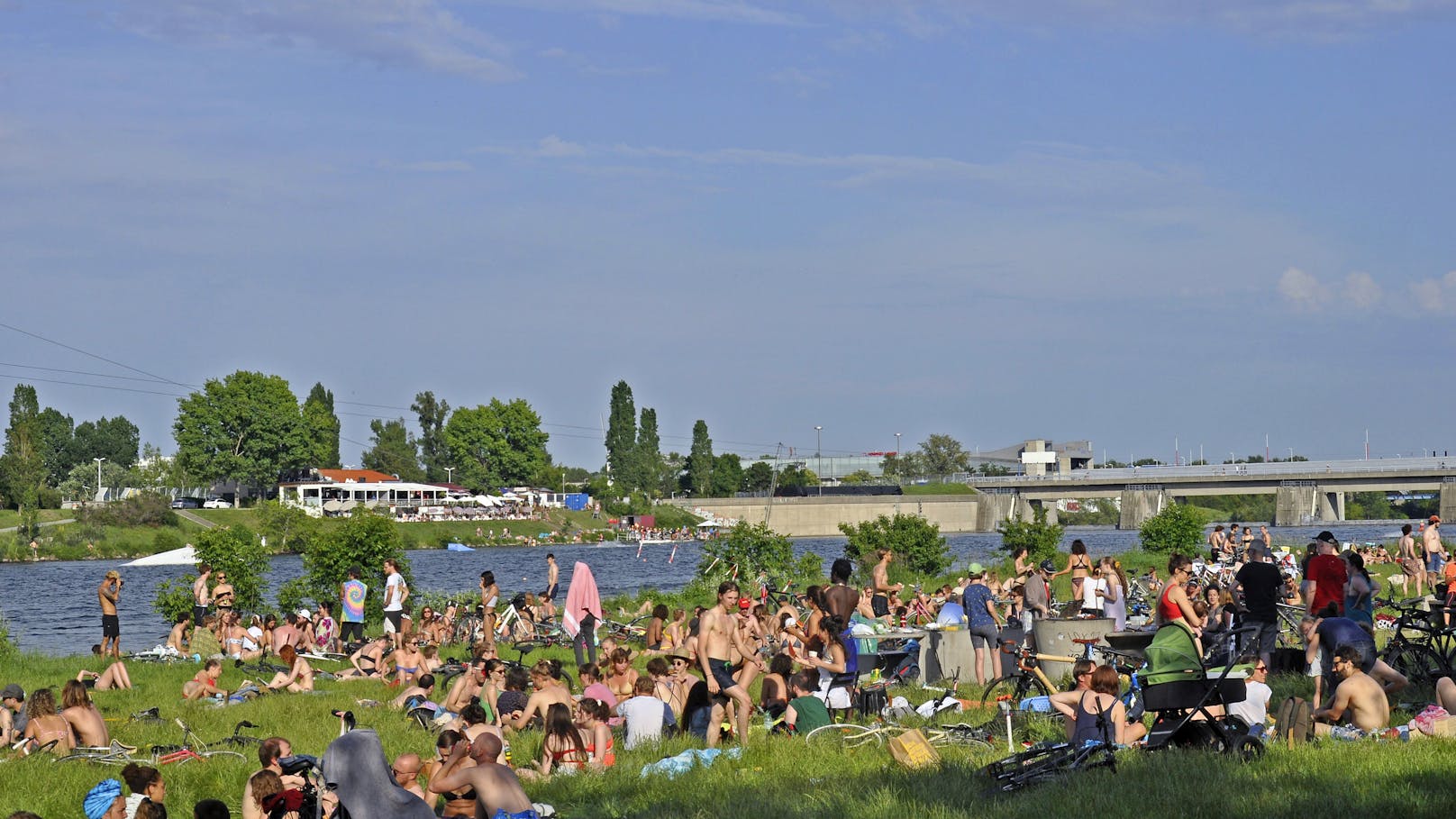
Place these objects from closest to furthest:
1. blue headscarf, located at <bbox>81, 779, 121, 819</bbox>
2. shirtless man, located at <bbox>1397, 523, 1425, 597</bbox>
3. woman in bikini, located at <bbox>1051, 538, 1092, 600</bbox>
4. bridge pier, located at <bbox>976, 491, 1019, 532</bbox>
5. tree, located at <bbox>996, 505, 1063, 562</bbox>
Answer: blue headscarf, located at <bbox>81, 779, 121, 819</bbox> → woman in bikini, located at <bbox>1051, 538, 1092, 600</bbox> → shirtless man, located at <bbox>1397, 523, 1425, 597</bbox> → tree, located at <bbox>996, 505, 1063, 562</bbox> → bridge pier, located at <bbox>976, 491, 1019, 532</bbox>

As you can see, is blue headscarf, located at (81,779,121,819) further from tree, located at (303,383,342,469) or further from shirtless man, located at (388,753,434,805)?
tree, located at (303,383,342,469)

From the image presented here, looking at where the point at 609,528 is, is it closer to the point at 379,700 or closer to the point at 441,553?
the point at 441,553

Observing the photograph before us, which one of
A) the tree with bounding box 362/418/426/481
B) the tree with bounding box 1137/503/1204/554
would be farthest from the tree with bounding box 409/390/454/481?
the tree with bounding box 1137/503/1204/554

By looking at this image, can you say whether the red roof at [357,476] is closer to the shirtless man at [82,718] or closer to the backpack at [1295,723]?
the shirtless man at [82,718]

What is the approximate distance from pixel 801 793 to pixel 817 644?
14.1 ft

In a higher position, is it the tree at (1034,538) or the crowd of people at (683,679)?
the tree at (1034,538)

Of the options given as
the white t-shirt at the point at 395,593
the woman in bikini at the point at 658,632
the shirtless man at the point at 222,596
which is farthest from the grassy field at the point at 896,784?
the shirtless man at the point at 222,596

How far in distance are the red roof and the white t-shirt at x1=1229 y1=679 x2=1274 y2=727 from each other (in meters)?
125

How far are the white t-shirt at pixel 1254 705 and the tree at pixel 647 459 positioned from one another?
127 metres

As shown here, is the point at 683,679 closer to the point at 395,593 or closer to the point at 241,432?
the point at 395,593

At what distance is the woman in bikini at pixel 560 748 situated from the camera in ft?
39.2

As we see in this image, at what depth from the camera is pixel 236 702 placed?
1697 cm

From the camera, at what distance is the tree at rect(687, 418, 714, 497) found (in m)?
151

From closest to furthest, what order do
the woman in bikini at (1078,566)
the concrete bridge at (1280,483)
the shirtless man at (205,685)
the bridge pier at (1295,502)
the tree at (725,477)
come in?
the shirtless man at (205,685) → the woman in bikini at (1078,566) → the concrete bridge at (1280,483) → the bridge pier at (1295,502) → the tree at (725,477)
